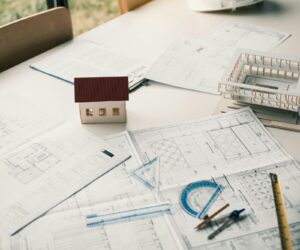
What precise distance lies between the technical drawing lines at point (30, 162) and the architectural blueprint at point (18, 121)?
5 centimetres

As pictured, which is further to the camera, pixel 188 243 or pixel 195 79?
pixel 195 79

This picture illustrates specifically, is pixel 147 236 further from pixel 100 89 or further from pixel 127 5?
pixel 127 5

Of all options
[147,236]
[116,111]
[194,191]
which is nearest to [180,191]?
[194,191]

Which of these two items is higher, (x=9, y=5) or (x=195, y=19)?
(x=195, y=19)

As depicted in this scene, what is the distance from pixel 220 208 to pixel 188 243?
0.11 metres

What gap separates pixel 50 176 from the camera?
961 mm

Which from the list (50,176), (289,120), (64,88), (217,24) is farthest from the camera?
(217,24)

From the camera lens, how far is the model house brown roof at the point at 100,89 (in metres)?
1.06

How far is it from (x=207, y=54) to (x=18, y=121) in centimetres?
61

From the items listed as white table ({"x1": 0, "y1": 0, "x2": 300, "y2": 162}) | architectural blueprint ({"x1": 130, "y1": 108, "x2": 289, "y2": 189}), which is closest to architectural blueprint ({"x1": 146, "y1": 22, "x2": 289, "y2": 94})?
white table ({"x1": 0, "y1": 0, "x2": 300, "y2": 162})

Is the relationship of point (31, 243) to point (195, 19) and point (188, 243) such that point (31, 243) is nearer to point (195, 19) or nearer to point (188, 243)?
point (188, 243)

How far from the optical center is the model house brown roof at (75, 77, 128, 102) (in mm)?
1056

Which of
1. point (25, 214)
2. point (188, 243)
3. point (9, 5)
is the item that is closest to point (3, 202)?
point (25, 214)

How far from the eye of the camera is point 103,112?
1.10m
